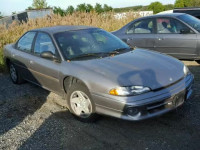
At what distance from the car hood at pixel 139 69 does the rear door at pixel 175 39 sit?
8.47ft

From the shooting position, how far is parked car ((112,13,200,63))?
6453mm

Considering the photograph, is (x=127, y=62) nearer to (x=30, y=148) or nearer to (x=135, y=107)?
(x=135, y=107)

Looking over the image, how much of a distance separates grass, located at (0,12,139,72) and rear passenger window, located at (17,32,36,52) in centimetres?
317

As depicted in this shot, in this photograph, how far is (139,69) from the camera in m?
3.59

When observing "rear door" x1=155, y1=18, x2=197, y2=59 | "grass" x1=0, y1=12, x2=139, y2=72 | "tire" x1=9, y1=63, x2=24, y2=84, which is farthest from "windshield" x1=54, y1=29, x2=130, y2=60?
"grass" x1=0, y1=12, x2=139, y2=72

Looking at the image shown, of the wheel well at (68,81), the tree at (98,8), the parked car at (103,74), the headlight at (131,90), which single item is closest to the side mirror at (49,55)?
the parked car at (103,74)

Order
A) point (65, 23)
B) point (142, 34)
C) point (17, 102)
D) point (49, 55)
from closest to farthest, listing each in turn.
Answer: point (49, 55) < point (17, 102) < point (142, 34) < point (65, 23)

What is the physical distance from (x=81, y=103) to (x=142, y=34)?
413 cm

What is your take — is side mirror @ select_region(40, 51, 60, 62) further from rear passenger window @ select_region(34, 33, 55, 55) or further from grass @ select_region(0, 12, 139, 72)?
grass @ select_region(0, 12, 139, 72)

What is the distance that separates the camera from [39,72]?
4.79 meters

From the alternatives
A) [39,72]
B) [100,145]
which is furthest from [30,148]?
[39,72]

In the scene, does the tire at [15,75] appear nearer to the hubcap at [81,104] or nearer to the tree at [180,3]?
the hubcap at [81,104]

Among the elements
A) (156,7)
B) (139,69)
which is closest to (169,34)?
(139,69)

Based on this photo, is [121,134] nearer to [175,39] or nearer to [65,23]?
[175,39]
